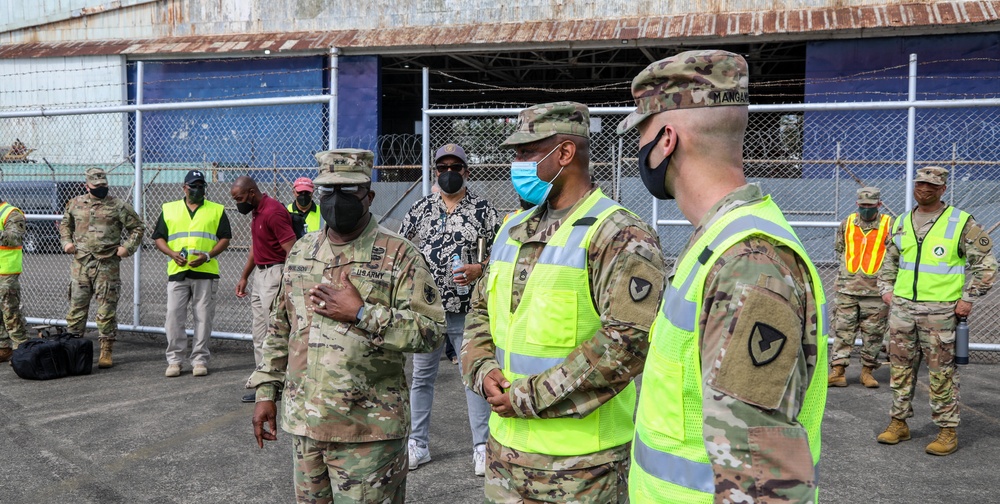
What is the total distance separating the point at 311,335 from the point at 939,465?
4178 millimetres

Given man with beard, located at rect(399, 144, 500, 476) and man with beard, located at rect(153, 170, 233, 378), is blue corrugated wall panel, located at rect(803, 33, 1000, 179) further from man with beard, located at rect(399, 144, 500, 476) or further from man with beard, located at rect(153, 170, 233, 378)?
man with beard, located at rect(153, 170, 233, 378)

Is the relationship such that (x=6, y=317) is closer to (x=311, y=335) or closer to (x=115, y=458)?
(x=115, y=458)

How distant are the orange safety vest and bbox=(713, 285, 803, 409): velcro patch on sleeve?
6542 mm

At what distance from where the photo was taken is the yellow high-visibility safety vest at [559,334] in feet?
7.92

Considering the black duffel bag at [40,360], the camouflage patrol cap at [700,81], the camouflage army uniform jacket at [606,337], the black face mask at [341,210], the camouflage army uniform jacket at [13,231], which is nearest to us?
the camouflage patrol cap at [700,81]

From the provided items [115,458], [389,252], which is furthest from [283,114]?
[389,252]

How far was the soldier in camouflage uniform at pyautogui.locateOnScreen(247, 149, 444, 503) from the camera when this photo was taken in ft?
9.43

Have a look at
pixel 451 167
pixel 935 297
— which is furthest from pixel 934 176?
pixel 451 167

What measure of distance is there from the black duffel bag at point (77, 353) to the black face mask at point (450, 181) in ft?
14.1

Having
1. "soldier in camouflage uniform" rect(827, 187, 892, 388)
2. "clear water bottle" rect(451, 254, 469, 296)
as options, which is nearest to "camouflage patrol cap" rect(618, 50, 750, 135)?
"clear water bottle" rect(451, 254, 469, 296)

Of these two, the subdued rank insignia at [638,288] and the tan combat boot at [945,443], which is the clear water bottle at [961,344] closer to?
the tan combat boot at [945,443]

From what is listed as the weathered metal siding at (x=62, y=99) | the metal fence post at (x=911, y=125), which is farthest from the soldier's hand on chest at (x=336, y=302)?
the weathered metal siding at (x=62, y=99)

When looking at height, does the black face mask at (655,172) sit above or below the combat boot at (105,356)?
above

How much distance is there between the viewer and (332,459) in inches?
114
